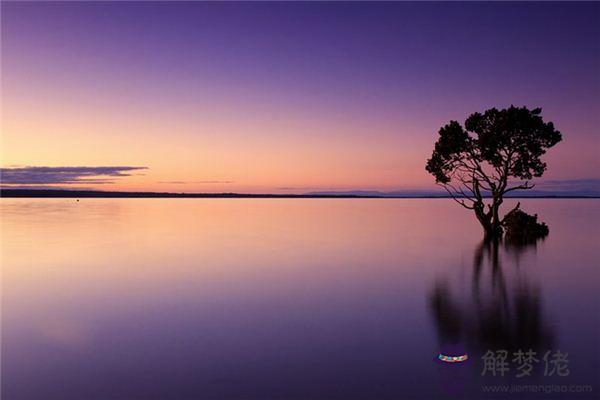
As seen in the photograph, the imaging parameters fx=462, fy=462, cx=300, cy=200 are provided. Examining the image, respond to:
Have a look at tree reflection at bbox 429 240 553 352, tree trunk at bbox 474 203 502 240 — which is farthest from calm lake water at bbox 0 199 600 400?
tree trunk at bbox 474 203 502 240

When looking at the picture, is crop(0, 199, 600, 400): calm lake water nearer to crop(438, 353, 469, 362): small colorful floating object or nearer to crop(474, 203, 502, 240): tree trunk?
crop(438, 353, 469, 362): small colorful floating object

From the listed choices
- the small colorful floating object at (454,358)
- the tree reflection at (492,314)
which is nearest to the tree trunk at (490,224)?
the tree reflection at (492,314)

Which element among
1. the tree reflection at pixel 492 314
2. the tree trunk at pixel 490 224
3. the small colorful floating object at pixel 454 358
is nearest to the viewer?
the small colorful floating object at pixel 454 358

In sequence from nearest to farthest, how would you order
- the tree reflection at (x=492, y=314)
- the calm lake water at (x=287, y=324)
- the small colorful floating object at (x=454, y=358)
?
the calm lake water at (x=287, y=324) < the small colorful floating object at (x=454, y=358) < the tree reflection at (x=492, y=314)

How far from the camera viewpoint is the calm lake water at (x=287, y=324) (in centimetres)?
954

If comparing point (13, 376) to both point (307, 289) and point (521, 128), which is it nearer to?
point (307, 289)

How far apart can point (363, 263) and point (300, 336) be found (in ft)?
49.1

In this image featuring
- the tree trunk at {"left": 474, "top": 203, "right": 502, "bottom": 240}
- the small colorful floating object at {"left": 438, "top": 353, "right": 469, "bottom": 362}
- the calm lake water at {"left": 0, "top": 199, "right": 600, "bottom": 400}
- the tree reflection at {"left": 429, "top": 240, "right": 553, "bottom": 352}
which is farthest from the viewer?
the tree trunk at {"left": 474, "top": 203, "right": 502, "bottom": 240}

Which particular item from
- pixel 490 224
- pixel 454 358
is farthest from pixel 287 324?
pixel 490 224

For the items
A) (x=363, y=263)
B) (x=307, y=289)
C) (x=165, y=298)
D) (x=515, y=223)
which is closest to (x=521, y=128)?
(x=515, y=223)

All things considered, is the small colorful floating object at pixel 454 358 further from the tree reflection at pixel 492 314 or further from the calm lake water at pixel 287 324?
the tree reflection at pixel 492 314

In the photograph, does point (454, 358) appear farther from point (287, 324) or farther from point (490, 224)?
point (490, 224)

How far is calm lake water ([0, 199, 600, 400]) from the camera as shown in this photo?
31.3ft

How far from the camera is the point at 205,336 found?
503 inches
